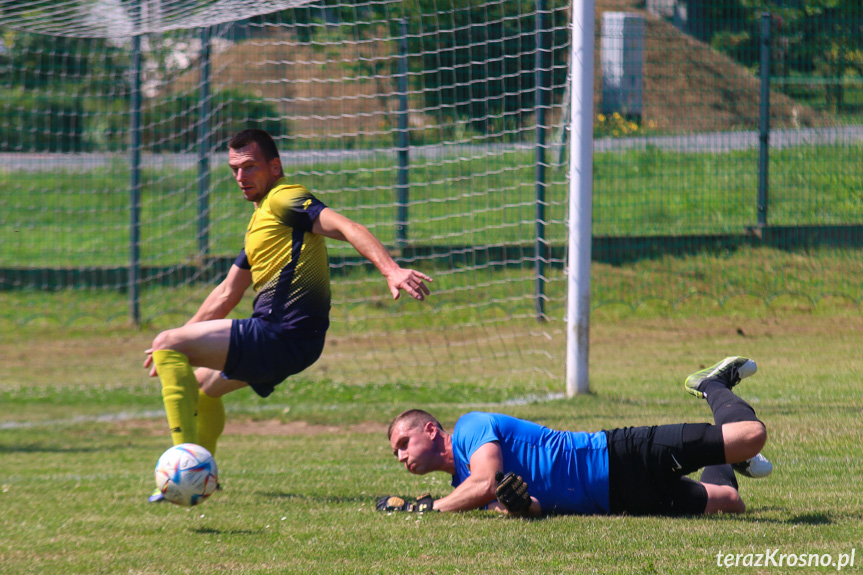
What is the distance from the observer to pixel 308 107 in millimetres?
14633

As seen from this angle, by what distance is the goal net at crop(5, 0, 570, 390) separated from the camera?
1084 centimetres

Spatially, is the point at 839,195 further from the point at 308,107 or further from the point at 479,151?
the point at 308,107

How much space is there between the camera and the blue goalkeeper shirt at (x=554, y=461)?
4.61 m

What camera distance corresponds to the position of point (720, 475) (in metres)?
4.77

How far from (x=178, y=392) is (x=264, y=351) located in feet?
1.73

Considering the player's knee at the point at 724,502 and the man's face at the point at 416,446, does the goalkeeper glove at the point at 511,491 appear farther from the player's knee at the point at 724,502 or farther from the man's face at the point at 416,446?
the player's knee at the point at 724,502

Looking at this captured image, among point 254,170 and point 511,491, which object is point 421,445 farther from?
point 254,170

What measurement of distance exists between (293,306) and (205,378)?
95 cm

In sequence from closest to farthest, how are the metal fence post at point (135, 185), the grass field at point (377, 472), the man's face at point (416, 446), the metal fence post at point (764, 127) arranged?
the grass field at point (377, 472), the man's face at point (416, 446), the metal fence post at point (764, 127), the metal fence post at point (135, 185)

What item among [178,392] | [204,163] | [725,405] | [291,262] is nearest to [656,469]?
[725,405]

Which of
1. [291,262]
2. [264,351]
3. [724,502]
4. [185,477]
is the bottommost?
[724,502]

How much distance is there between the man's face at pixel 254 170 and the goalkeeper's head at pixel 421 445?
180cm

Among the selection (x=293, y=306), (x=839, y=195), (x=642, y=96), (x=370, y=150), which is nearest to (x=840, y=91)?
(x=839, y=195)

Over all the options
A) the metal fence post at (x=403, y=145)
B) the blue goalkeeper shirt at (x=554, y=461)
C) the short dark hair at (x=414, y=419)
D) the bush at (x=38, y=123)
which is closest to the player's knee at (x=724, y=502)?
the blue goalkeeper shirt at (x=554, y=461)
